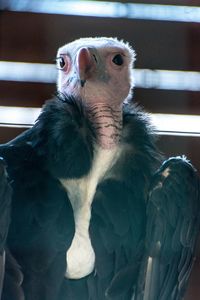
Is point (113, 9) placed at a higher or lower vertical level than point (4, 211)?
higher

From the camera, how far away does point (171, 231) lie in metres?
1.39

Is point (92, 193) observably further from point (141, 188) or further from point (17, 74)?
point (17, 74)

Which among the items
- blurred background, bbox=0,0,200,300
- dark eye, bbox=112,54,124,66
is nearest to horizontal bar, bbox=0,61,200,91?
blurred background, bbox=0,0,200,300

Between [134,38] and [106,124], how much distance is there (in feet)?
0.45

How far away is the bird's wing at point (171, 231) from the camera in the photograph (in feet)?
4.51

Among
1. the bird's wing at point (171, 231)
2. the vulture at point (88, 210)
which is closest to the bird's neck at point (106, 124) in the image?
the vulture at point (88, 210)

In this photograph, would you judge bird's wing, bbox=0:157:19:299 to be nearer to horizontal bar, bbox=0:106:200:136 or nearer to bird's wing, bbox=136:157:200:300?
horizontal bar, bbox=0:106:200:136

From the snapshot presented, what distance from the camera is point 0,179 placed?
1318 mm

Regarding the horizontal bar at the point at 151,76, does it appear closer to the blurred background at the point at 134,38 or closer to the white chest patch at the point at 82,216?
the blurred background at the point at 134,38

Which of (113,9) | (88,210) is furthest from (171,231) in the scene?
(113,9)

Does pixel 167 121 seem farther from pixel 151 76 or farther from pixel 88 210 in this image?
pixel 88 210

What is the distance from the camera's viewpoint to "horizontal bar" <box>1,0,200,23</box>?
4.27 ft

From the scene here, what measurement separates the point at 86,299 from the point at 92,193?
0.15 meters

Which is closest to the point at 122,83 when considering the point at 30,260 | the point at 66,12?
the point at 66,12
